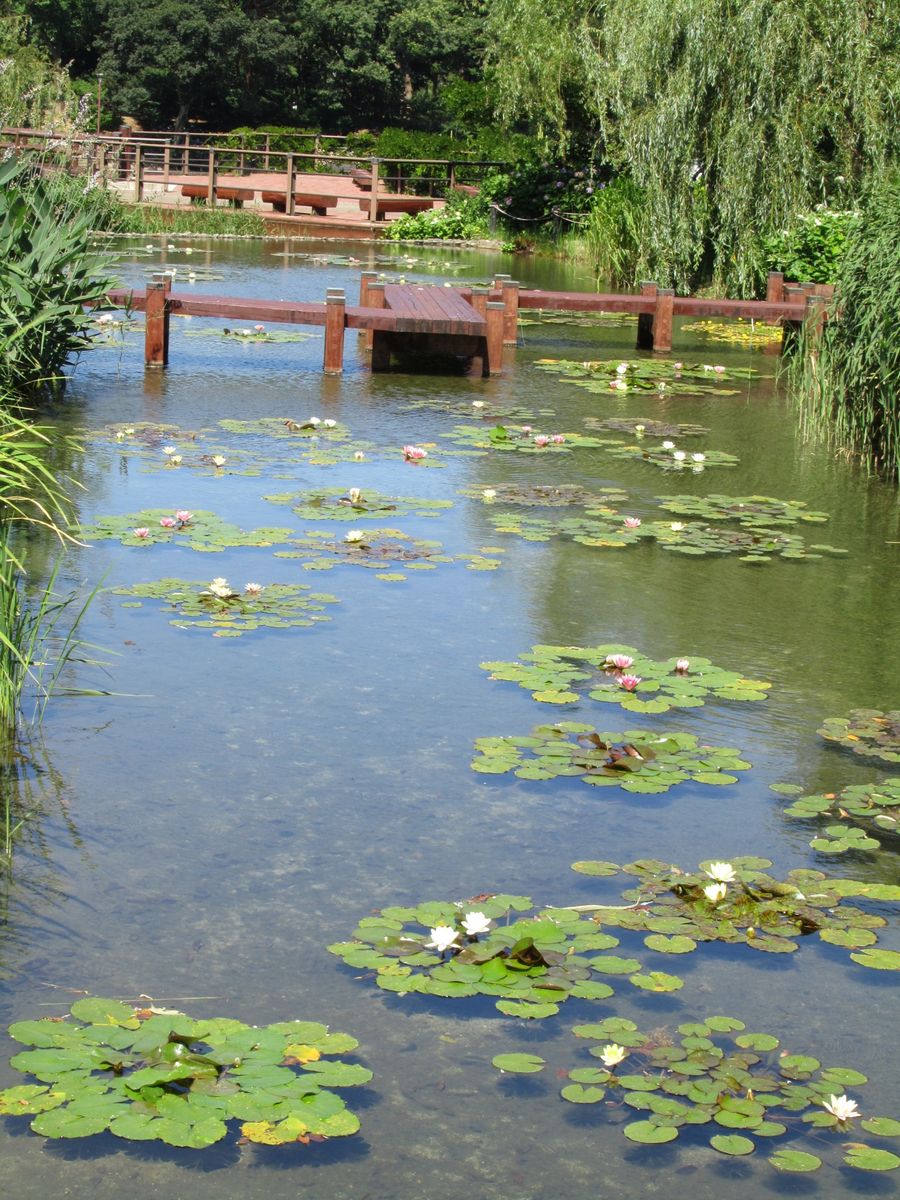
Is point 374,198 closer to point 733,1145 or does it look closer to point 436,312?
point 436,312

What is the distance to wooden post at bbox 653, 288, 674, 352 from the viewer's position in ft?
42.7

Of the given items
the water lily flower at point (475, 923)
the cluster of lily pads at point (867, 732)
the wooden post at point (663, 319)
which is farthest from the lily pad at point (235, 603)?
the wooden post at point (663, 319)

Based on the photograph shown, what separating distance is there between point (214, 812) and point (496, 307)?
7.94 m

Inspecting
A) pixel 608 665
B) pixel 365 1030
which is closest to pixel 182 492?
pixel 608 665

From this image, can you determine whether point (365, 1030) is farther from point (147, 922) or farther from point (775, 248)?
point (775, 248)

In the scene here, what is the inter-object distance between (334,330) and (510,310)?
2.34m

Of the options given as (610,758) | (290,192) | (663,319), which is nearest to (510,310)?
(663,319)

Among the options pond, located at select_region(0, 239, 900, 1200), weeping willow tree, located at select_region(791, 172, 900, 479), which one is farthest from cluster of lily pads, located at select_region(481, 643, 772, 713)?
weeping willow tree, located at select_region(791, 172, 900, 479)

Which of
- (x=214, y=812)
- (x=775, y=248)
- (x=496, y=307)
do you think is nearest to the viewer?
(x=214, y=812)

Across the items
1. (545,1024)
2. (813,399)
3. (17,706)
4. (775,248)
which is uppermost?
(775,248)

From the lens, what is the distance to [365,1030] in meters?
3.02

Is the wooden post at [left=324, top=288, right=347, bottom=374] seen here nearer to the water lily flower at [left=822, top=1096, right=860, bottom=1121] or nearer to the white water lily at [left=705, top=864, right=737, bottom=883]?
the white water lily at [left=705, top=864, right=737, bottom=883]

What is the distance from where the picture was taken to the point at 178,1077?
2.74 metres

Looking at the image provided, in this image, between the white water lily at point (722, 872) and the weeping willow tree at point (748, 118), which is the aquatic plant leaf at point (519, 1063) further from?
the weeping willow tree at point (748, 118)
